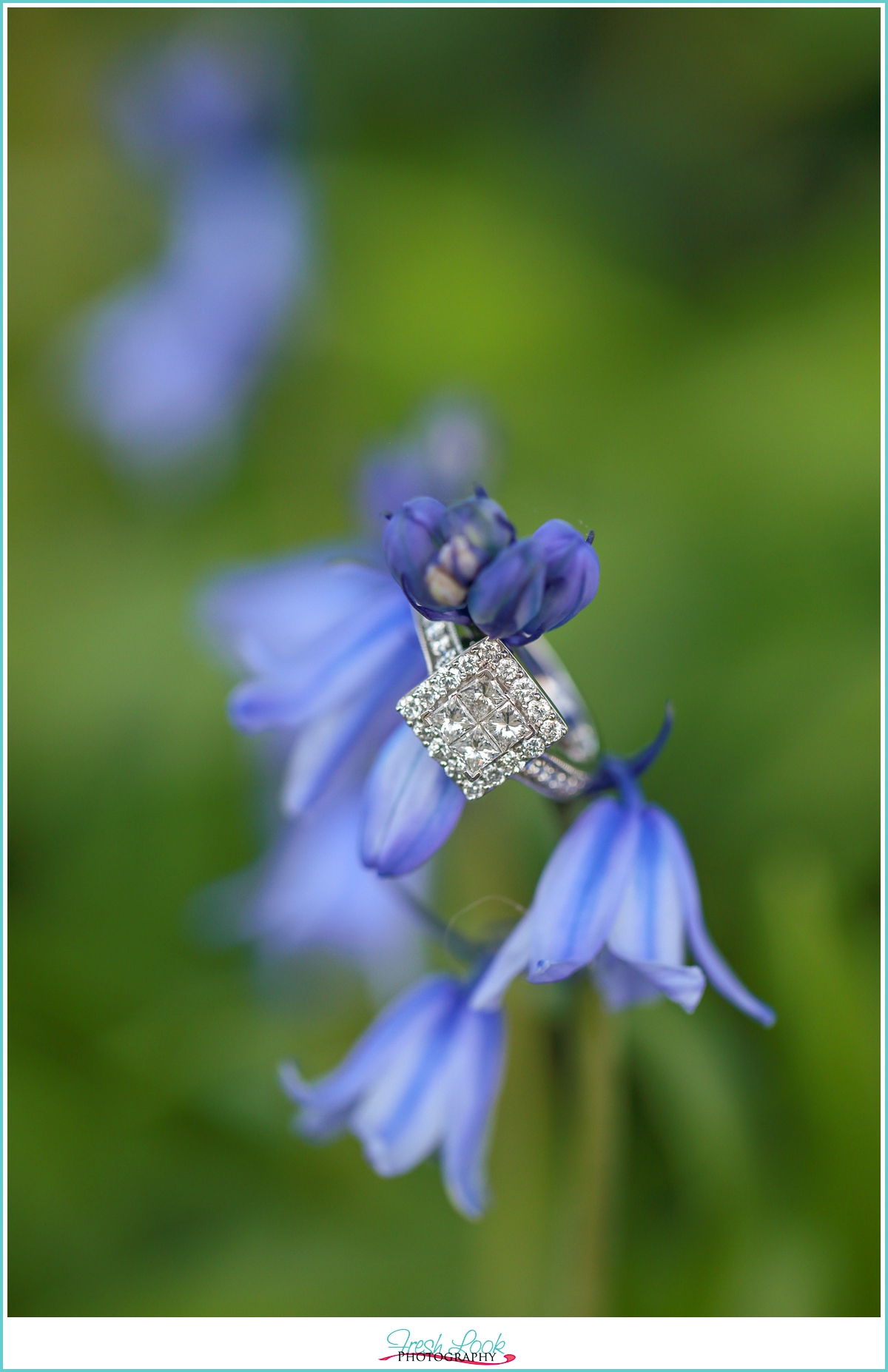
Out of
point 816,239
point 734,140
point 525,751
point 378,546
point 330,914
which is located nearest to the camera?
point 525,751

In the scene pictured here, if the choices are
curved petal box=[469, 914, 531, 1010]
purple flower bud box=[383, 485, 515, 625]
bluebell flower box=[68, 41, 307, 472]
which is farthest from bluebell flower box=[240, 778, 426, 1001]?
bluebell flower box=[68, 41, 307, 472]

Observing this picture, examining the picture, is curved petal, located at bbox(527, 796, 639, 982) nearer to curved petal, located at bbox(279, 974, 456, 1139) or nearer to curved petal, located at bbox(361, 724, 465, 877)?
curved petal, located at bbox(361, 724, 465, 877)

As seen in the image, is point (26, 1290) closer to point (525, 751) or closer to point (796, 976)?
point (796, 976)

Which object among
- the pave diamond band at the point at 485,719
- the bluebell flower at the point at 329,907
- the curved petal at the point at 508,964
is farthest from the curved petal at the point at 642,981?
the bluebell flower at the point at 329,907

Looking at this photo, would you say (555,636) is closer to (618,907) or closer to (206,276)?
(618,907)

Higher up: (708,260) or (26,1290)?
(708,260)

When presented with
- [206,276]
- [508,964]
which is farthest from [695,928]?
[206,276]

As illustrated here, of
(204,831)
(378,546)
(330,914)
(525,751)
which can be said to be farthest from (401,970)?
(525,751)
